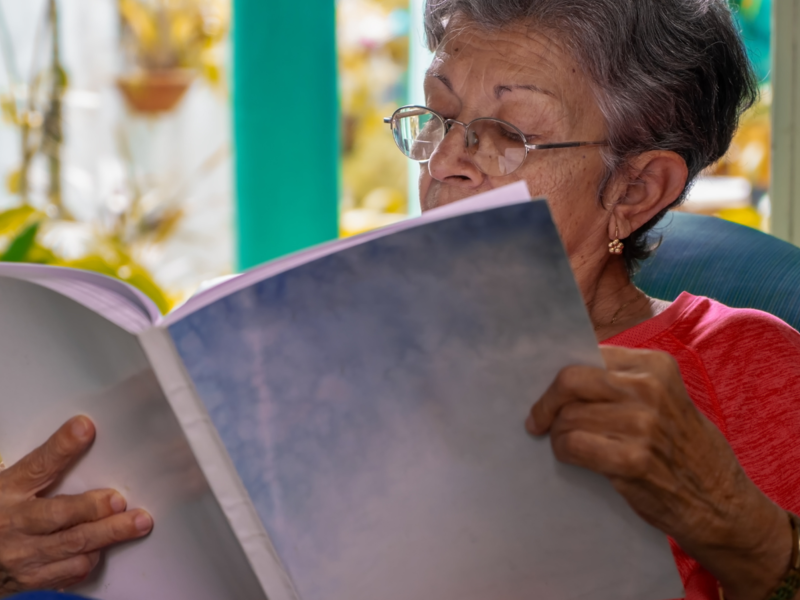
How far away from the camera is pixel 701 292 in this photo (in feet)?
4.53

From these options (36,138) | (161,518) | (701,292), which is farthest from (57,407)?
(36,138)

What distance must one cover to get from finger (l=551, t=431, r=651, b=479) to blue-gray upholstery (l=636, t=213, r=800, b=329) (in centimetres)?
68

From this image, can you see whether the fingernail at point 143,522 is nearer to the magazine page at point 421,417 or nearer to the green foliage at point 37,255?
the magazine page at point 421,417

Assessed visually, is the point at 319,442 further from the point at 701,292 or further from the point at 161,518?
the point at 701,292

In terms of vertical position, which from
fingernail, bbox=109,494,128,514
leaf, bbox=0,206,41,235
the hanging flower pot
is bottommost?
fingernail, bbox=109,494,128,514

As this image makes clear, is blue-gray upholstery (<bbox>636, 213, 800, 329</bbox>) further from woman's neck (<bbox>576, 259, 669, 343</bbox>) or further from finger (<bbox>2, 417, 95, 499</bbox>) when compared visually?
finger (<bbox>2, 417, 95, 499</bbox>)

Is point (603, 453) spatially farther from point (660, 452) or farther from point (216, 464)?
point (216, 464)

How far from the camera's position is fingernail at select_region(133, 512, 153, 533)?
81 cm

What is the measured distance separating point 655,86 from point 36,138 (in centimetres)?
366

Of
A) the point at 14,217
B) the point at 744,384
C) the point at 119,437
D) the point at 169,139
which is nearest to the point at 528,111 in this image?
the point at 744,384

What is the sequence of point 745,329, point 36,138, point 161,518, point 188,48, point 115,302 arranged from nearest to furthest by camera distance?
point 115,302 < point 161,518 < point 745,329 < point 36,138 < point 188,48

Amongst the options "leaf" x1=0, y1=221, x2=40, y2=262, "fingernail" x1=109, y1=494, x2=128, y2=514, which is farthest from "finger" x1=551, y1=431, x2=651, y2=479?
"leaf" x1=0, y1=221, x2=40, y2=262

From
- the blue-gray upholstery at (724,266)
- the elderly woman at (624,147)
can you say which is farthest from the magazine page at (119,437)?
the blue-gray upholstery at (724,266)

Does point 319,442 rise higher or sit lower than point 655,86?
lower
